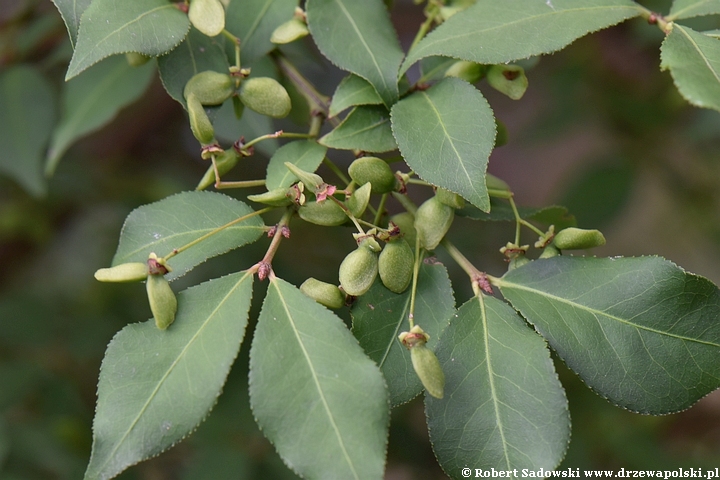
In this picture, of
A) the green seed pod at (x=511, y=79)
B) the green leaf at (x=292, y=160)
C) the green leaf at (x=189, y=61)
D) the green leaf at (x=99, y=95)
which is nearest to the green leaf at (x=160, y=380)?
the green leaf at (x=292, y=160)

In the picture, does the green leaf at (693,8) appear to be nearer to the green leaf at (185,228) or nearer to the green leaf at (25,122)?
the green leaf at (185,228)

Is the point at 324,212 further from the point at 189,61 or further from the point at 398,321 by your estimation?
the point at 189,61

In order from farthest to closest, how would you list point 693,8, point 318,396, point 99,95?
point 99,95 → point 693,8 → point 318,396

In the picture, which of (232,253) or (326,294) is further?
(232,253)

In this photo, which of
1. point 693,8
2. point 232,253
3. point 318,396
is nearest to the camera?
point 318,396

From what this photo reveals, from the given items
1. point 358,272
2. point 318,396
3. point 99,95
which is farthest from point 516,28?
point 99,95

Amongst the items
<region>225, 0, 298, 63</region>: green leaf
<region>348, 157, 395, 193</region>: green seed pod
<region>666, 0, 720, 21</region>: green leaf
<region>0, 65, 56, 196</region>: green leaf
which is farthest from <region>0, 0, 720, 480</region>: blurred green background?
<region>666, 0, 720, 21</region>: green leaf

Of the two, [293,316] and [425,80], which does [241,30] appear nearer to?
[425,80]
